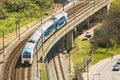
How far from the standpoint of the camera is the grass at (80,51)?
12830cm

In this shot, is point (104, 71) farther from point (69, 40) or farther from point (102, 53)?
point (69, 40)

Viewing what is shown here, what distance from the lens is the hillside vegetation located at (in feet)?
479

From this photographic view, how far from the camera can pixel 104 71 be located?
117 meters

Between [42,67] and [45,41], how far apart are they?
16133mm

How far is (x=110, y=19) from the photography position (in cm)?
14825

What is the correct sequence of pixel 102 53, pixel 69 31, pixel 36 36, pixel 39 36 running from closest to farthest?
1. pixel 36 36
2. pixel 39 36
3. pixel 102 53
4. pixel 69 31

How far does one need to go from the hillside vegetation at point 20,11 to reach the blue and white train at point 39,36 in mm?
17232

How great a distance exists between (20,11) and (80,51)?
109ft

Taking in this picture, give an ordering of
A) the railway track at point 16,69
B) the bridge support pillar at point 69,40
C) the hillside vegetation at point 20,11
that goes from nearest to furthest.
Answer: the railway track at point 16,69
the bridge support pillar at point 69,40
the hillside vegetation at point 20,11

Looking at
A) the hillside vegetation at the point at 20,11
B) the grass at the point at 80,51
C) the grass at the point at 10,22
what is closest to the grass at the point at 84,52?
the grass at the point at 80,51

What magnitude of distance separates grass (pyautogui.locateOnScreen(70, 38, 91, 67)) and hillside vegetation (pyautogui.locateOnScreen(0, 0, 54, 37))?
1864 centimetres

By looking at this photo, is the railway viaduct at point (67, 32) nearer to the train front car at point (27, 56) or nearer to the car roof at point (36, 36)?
the car roof at point (36, 36)

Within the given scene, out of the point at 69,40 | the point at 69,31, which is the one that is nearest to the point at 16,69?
the point at 69,31

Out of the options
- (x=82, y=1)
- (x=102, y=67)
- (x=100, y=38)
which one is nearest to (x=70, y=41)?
(x=100, y=38)
